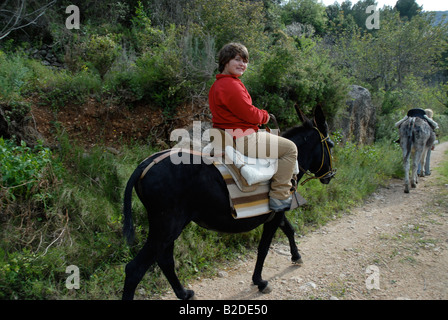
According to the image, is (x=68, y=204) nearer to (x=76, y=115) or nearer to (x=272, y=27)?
(x=76, y=115)

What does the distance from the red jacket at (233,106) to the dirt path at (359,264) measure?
2155 mm

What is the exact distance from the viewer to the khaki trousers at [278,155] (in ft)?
10.4

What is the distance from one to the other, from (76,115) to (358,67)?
14.7 m

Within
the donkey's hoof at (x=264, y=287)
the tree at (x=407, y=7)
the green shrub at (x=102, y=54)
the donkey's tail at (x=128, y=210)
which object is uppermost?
the tree at (x=407, y=7)

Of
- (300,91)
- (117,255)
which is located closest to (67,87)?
(117,255)

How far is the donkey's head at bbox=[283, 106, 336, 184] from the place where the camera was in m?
3.87

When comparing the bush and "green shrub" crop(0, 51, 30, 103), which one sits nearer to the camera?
"green shrub" crop(0, 51, 30, 103)

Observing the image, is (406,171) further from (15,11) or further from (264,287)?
(15,11)

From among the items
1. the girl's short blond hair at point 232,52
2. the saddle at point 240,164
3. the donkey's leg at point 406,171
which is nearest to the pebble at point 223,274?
the saddle at point 240,164

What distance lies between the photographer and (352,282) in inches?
153

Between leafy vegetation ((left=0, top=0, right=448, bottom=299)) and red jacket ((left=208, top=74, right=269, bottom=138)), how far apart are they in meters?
1.46

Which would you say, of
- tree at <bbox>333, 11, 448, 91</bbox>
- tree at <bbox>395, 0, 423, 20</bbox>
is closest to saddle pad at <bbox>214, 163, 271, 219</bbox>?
tree at <bbox>333, 11, 448, 91</bbox>

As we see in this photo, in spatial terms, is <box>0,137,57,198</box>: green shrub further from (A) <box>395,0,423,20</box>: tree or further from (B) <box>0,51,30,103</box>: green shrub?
(A) <box>395,0,423,20</box>: tree

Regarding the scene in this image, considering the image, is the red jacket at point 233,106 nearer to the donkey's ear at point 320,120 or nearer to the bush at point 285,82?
the donkey's ear at point 320,120
